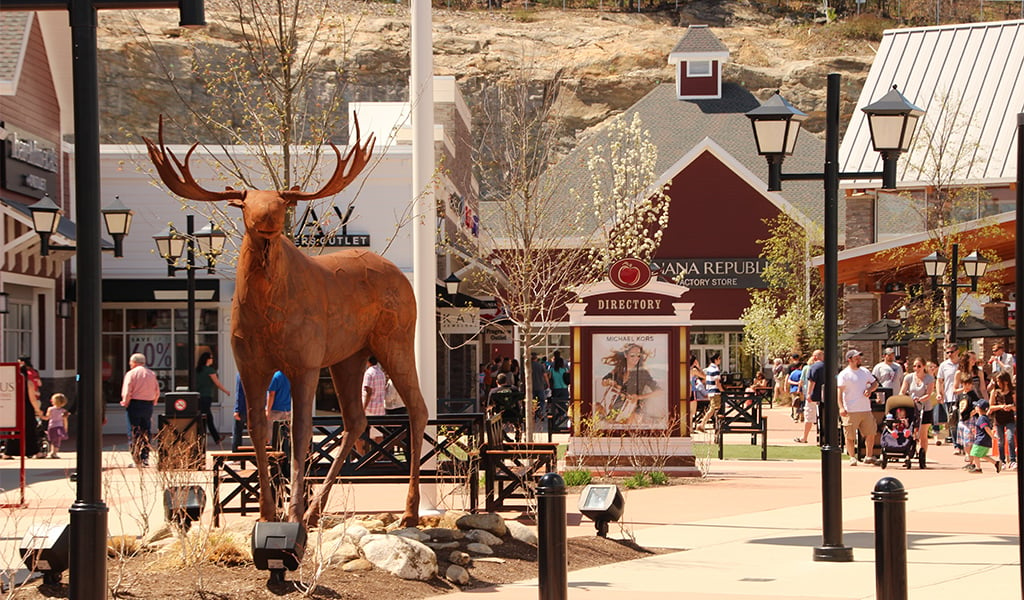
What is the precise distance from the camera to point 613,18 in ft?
371

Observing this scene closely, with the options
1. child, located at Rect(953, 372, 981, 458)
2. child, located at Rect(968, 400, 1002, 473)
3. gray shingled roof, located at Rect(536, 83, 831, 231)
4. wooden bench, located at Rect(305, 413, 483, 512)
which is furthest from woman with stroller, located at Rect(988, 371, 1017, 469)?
gray shingled roof, located at Rect(536, 83, 831, 231)

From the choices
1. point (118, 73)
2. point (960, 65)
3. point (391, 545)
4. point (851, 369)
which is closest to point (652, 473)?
point (851, 369)

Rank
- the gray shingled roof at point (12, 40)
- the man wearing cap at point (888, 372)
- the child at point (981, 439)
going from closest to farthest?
the child at point (981, 439) → the man wearing cap at point (888, 372) → the gray shingled roof at point (12, 40)

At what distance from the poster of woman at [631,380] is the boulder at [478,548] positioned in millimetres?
8225

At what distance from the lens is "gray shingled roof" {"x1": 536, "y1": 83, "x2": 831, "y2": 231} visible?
53375mm

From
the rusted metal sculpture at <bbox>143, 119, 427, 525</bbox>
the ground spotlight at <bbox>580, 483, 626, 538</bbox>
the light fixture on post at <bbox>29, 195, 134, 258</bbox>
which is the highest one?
the light fixture on post at <bbox>29, 195, 134, 258</bbox>

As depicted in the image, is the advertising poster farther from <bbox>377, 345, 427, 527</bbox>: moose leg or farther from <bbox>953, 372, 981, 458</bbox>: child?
<bbox>953, 372, 981, 458</bbox>: child

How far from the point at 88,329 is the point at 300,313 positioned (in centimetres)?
403

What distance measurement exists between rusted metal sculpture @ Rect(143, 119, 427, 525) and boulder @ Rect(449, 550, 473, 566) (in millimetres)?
1191

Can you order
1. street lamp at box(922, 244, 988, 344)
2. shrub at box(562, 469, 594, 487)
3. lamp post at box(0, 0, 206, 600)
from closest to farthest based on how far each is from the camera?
lamp post at box(0, 0, 206, 600) → shrub at box(562, 469, 594, 487) → street lamp at box(922, 244, 988, 344)

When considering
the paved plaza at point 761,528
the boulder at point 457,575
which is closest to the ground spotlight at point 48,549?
the paved plaza at point 761,528

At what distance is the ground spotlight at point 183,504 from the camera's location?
10367 mm

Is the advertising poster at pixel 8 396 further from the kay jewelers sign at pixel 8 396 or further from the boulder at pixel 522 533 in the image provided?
the boulder at pixel 522 533

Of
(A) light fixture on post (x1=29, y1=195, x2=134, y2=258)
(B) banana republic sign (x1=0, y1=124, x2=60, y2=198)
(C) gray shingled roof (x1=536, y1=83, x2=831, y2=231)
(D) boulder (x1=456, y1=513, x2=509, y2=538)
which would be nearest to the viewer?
(D) boulder (x1=456, y1=513, x2=509, y2=538)
